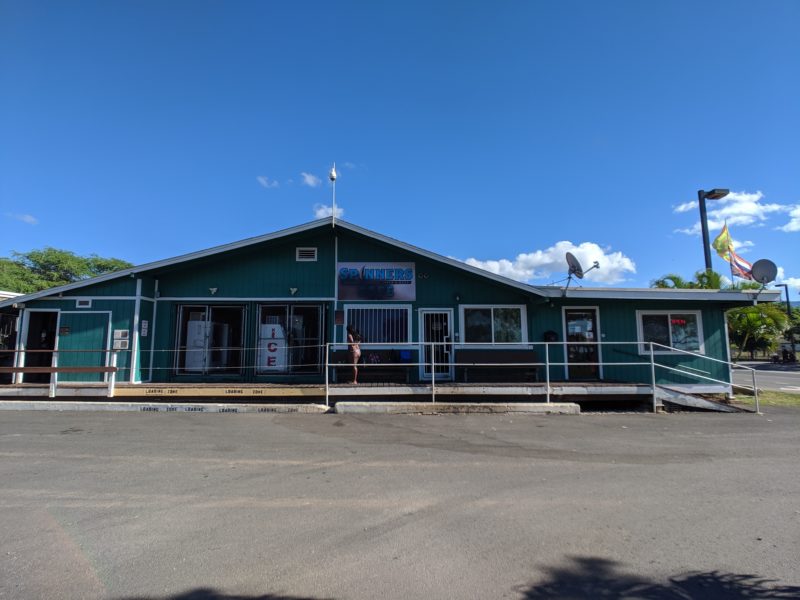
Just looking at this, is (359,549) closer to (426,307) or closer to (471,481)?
(471,481)

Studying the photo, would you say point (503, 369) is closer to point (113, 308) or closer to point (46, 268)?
point (113, 308)

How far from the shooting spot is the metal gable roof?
13578 millimetres

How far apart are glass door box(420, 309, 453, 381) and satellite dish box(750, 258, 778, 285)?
849cm

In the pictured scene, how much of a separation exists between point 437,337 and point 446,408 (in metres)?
4.00

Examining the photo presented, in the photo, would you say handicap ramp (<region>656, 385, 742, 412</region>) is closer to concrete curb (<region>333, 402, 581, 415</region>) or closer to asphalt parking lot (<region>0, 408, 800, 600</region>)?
concrete curb (<region>333, 402, 581, 415</region>)

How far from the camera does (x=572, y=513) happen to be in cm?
475

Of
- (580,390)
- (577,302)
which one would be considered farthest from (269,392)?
(577,302)

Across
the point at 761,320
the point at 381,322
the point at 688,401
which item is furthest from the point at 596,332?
the point at 761,320

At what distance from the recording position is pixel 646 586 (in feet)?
11.0

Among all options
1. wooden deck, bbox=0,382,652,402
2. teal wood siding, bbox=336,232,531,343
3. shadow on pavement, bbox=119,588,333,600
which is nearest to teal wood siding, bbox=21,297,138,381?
wooden deck, bbox=0,382,652,402

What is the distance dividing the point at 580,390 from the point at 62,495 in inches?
397

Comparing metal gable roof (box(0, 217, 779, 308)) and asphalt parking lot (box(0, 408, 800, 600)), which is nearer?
asphalt parking lot (box(0, 408, 800, 600))

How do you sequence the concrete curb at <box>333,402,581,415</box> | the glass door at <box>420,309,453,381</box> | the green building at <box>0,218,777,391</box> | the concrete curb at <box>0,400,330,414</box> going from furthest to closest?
the glass door at <box>420,309,453,381</box> → the green building at <box>0,218,777,391</box> → the concrete curb at <box>0,400,330,414</box> → the concrete curb at <box>333,402,581,415</box>

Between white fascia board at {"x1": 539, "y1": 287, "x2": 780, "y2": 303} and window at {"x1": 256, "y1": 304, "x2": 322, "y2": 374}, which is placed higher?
white fascia board at {"x1": 539, "y1": 287, "x2": 780, "y2": 303}
